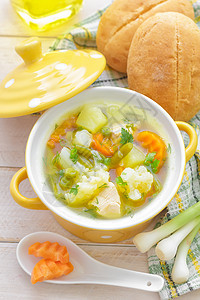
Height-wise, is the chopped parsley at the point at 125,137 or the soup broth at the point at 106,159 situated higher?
the chopped parsley at the point at 125,137

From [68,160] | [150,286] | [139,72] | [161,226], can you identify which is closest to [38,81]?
[68,160]

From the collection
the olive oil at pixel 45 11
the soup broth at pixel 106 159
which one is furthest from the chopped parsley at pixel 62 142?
the olive oil at pixel 45 11

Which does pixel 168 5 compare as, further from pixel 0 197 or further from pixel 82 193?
pixel 0 197

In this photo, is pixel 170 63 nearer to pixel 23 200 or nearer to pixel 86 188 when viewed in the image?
pixel 86 188

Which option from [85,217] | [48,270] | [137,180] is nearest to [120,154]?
[137,180]

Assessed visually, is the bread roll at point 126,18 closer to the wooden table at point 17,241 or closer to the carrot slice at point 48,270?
the wooden table at point 17,241

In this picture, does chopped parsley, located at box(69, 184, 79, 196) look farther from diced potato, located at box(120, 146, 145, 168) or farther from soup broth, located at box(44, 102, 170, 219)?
diced potato, located at box(120, 146, 145, 168)

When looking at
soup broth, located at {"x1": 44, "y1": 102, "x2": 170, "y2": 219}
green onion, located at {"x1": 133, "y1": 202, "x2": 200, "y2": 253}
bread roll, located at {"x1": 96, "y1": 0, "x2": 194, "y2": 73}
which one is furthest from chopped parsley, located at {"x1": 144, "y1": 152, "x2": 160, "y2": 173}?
bread roll, located at {"x1": 96, "y1": 0, "x2": 194, "y2": 73}
